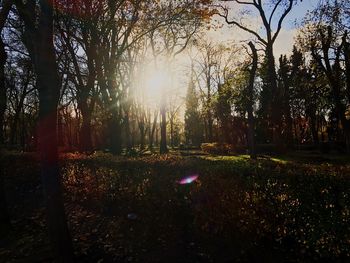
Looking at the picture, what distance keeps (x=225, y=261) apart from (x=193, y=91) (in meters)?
56.3

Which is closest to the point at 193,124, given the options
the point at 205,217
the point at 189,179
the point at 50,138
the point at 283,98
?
the point at 283,98

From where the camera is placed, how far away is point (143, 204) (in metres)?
7.36

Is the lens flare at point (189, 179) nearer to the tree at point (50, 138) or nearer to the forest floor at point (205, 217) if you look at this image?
the forest floor at point (205, 217)

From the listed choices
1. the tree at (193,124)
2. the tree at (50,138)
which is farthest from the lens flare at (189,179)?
the tree at (193,124)

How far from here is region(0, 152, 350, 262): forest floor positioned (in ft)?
17.0

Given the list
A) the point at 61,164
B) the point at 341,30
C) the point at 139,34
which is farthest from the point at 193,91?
the point at 61,164

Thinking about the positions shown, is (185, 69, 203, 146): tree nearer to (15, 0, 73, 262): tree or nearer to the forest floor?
the forest floor

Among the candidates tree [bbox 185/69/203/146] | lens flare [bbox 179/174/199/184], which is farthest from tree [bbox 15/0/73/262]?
tree [bbox 185/69/203/146]

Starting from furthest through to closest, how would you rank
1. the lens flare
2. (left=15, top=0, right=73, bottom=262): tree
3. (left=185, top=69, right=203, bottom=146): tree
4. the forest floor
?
(left=185, top=69, right=203, bottom=146): tree < the lens flare < (left=15, top=0, right=73, bottom=262): tree < the forest floor

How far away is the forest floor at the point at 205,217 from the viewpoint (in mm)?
5176

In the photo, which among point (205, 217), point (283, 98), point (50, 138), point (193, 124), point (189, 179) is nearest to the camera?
point (50, 138)

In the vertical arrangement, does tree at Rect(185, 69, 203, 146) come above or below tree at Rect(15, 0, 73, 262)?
above

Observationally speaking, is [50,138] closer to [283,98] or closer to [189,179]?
[189,179]

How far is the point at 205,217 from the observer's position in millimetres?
6293
